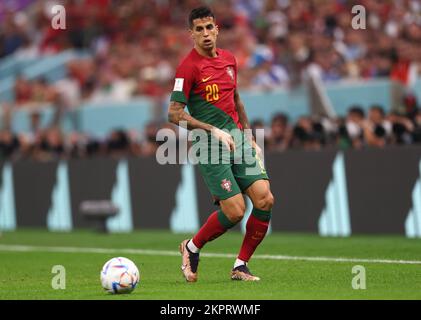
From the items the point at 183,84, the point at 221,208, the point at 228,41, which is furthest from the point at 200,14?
the point at 228,41

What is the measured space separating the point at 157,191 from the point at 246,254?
33.5 feet

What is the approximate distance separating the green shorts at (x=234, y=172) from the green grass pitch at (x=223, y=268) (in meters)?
0.93

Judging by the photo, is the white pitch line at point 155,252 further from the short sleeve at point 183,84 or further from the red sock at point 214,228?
the short sleeve at point 183,84

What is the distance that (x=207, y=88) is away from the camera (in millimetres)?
10977

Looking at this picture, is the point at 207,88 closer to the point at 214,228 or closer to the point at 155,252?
the point at 214,228

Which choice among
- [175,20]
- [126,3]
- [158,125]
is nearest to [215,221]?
[158,125]

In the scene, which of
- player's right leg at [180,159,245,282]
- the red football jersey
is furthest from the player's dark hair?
player's right leg at [180,159,245,282]

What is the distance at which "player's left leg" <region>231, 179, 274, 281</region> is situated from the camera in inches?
429

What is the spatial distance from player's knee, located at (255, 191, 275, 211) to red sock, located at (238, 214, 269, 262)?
180mm

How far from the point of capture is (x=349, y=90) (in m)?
20.2

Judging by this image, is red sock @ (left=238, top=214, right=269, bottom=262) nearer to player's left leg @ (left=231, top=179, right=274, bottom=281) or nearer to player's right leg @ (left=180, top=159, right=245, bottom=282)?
player's left leg @ (left=231, top=179, right=274, bottom=281)

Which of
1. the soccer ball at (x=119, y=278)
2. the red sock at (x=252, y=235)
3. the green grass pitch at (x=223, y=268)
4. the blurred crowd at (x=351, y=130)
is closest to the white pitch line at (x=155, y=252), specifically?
the green grass pitch at (x=223, y=268)

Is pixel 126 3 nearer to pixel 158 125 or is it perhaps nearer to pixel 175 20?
pixel 175 20

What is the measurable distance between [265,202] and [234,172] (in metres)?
0.45
